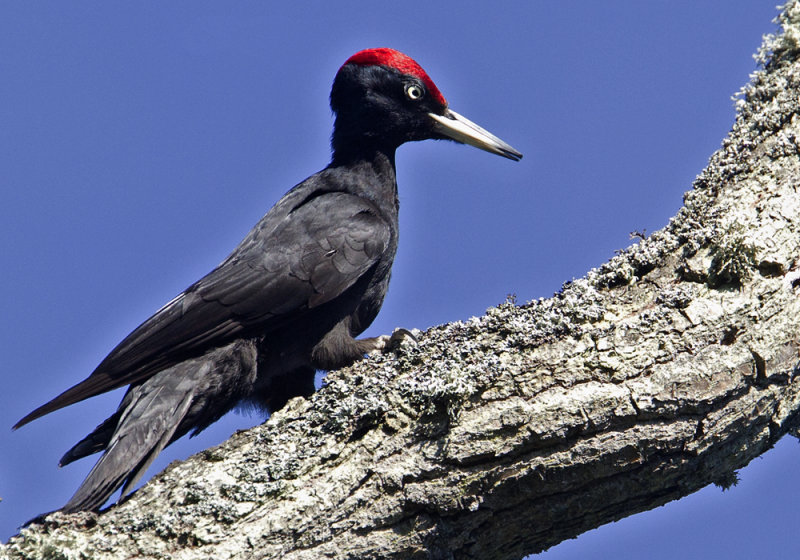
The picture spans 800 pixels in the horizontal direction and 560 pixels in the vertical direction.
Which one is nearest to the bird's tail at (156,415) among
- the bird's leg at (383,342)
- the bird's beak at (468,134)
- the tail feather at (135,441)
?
the tail feather at (135,441)

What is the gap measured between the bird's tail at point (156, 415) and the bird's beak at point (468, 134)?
197 cm

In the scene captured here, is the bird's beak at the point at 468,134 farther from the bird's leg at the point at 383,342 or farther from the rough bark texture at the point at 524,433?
the rough bark texture at the point at 524,433

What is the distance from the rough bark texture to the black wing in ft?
2.64

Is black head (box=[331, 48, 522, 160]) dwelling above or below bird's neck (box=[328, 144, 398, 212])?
above

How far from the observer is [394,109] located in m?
5.10

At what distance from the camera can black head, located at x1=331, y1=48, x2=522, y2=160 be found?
5066 mm

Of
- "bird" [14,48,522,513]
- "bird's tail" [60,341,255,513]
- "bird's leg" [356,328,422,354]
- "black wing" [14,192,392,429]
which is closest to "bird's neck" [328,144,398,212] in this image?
"bird" [14,48,522,513]

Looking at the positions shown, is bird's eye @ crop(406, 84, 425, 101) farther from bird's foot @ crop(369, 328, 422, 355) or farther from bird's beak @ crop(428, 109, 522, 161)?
bird's foot @ crop(369, 328, 422, 355)

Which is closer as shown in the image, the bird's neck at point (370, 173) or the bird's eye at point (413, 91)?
the bird's neck at point (370, 173)

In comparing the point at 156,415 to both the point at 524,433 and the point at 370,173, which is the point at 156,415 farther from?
the point at 370,173

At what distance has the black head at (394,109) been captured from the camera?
5066mm

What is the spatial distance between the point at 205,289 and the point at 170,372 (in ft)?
1.68

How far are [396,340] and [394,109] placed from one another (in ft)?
6.13

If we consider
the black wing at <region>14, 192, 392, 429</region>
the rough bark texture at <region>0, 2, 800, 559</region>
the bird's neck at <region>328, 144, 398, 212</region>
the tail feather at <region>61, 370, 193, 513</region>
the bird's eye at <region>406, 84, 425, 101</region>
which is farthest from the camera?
the bird's eye at <region>406, 84, 425, 101</region>
